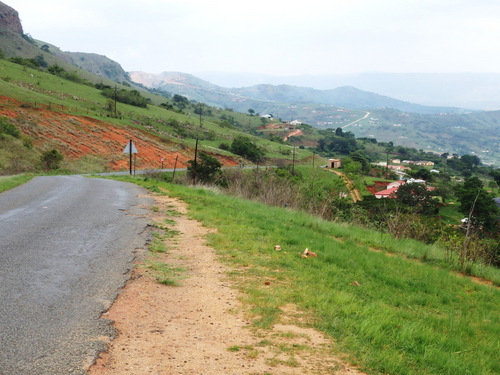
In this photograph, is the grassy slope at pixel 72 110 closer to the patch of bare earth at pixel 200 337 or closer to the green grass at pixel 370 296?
the green grass at pixel 370 296

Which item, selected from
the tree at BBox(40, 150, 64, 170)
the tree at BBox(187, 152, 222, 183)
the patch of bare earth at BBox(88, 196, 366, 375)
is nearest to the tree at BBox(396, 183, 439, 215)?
the tree at BBox(187, 152, 222, 183)

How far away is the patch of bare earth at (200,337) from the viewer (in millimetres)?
3613

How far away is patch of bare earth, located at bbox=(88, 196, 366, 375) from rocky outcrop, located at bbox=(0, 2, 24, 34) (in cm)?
16172

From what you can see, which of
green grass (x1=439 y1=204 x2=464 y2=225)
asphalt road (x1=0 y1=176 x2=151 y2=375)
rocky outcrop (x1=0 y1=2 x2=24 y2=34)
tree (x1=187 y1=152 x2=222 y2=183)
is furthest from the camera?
rocky outcrop (x1=0 y1=2 x2=24 y2=34)

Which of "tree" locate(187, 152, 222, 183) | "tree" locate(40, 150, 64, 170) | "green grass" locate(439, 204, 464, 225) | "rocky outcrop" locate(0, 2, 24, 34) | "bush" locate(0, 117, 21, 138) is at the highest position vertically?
"rocky outcrop" locate(0, 2, 24, 34)

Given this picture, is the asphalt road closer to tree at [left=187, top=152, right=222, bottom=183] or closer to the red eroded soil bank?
tree at [left=187, top=152, right=222, bottom=183]

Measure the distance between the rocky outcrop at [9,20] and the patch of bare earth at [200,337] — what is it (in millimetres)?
161716

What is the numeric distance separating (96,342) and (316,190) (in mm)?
17636

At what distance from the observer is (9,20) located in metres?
148

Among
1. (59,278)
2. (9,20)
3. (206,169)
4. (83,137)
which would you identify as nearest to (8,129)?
(83,137)

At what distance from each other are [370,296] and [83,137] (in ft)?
168

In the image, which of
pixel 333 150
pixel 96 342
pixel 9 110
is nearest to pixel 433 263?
pixel 96 342

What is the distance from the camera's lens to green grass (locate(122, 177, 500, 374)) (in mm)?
4430

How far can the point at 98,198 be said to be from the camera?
13992mm
